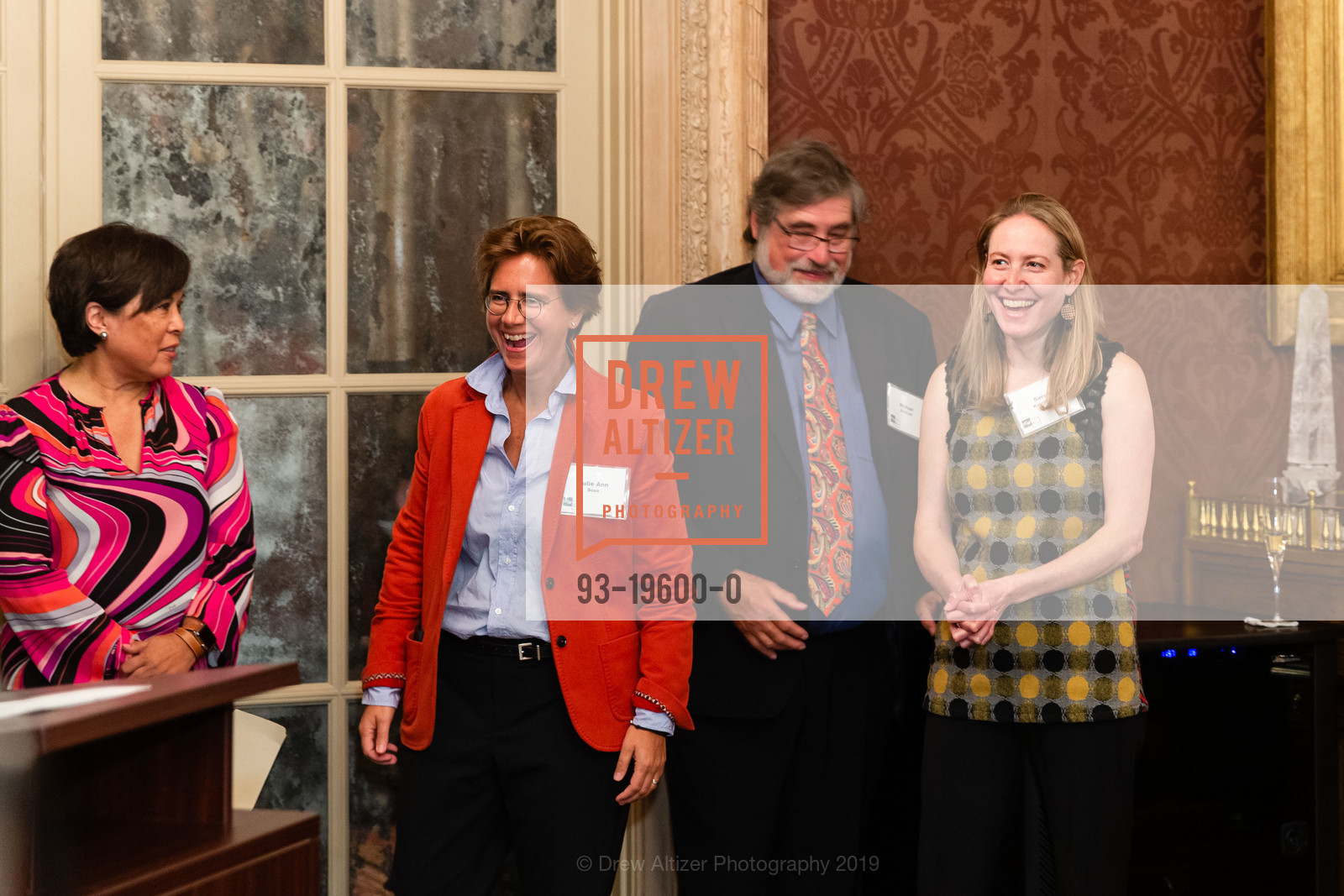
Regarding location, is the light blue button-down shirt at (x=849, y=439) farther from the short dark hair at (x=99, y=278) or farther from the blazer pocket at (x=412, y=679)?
the short dark hair at (x=99, y=278)

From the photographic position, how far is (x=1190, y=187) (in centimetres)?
262

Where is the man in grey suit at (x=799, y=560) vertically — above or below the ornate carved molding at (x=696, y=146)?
below

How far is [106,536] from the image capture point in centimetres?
171

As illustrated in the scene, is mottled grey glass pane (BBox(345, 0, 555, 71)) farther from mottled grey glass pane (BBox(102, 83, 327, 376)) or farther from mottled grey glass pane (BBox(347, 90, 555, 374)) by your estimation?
mottled grey glass pane (BBox(102, 83, 327, 376))

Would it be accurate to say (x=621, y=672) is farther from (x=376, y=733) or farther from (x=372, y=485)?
(x=372, y=485)

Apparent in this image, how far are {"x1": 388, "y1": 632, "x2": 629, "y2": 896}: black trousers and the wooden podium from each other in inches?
17.7

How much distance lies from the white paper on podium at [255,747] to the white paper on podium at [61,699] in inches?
39.6

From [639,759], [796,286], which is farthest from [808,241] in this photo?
[639,759]

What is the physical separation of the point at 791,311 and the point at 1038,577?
686mm

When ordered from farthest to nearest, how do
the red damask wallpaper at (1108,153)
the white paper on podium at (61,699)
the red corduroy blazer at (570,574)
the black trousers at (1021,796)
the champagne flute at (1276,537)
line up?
the red damask wallpaper at (1108,153), the champagne flute at (1276,537), the red corduroy blazer at (570,574), the black trousers at (1021,796), the white paper on podium at (61,699)

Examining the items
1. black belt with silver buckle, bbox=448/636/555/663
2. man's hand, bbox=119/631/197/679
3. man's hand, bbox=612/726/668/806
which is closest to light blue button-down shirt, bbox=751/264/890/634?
man's hand, bbox=612/726/668/806

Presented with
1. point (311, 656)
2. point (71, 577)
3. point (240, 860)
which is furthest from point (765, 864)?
point (71, 577)

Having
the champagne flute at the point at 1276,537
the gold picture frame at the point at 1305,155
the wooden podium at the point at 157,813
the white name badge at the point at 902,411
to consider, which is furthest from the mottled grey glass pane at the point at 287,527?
the gold picture frame at the point at 1305,155

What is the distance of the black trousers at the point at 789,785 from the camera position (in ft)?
6.01
